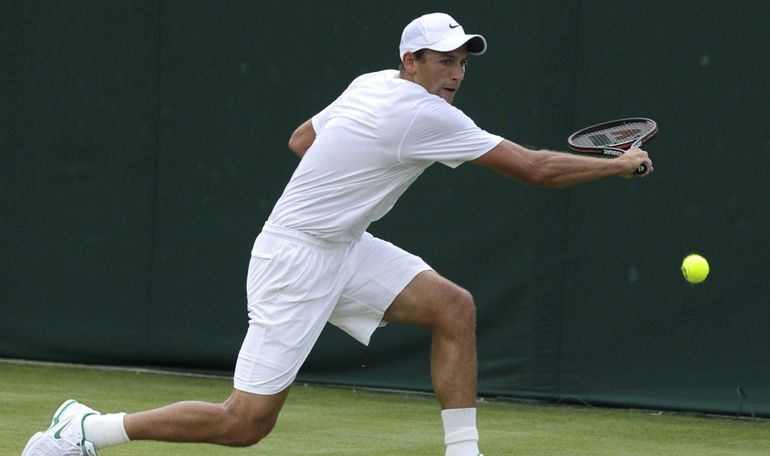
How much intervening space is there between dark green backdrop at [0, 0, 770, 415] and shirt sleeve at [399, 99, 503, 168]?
9.41 feet

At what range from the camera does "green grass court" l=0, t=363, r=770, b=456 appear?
19.6 feet

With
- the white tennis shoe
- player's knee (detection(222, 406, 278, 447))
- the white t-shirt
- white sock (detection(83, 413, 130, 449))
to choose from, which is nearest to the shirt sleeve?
the white t-shirt

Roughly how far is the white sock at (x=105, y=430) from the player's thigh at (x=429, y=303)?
2.96 feet

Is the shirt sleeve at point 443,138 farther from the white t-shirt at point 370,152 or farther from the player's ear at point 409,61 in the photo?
the player's ear at point 409,61

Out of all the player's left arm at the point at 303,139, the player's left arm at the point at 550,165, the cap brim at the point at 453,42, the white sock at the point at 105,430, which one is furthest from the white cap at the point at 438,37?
the white sock at the point at 105,430

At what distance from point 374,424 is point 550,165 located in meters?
2.45

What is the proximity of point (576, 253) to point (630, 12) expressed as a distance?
119cm

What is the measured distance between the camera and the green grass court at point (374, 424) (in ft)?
19.6

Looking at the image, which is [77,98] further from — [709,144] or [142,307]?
[709,144]

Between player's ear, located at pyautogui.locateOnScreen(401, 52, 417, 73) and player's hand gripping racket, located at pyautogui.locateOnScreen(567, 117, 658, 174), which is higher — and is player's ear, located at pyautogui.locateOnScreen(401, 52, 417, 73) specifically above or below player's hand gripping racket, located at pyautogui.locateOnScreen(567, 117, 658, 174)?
above

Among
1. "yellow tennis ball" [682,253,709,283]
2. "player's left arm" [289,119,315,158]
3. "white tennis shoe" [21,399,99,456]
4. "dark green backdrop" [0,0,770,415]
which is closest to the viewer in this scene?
"white tennis shoe" [21,399,99,456]

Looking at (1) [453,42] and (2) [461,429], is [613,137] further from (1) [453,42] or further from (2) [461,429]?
(2) [461,429]

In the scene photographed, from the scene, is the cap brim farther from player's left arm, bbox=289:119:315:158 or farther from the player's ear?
player's left arm, bbox=289:119:315:158

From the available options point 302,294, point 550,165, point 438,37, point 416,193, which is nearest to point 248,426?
point 302,294
